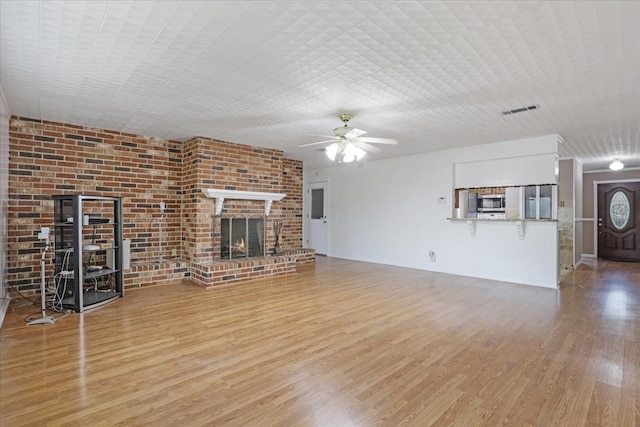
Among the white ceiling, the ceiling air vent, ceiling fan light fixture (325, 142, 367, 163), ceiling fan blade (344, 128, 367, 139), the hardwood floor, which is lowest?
the hardwood floor

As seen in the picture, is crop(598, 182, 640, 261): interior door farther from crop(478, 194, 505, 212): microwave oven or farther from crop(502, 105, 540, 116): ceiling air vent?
crop(502, 105, 540, 116): ceiling air vent

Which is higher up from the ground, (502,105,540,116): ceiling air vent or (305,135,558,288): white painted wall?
(502,105,540,116): ceiling air vent

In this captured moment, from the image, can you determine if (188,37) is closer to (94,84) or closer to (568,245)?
(94,84)

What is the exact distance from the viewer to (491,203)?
5.78 metres

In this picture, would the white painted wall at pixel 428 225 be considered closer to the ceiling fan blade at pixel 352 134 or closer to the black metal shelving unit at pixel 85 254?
the ceiling fan blade at pixel 352 134

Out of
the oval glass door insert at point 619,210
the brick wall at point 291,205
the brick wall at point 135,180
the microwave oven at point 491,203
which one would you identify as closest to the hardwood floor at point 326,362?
the brick wall at point 135,180

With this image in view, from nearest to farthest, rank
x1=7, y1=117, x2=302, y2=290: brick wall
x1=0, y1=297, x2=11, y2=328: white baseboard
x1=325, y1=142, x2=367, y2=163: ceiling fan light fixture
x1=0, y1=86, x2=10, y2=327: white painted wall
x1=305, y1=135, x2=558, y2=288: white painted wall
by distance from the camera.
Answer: x1=0, y1=297, x2=11, y2=328: white baseboard < x1=0, y1=86, x2=10, y2=327: white painted wall < x1=325, y1=142, x2=367, y2=163: ceiling fan light fixture < x1=7, y1=117, x2=302, y2=290: brick wall < x1=305, y1=135, x2=558, y2=288: white painted wall

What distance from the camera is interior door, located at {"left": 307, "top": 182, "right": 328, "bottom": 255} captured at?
8.66 meters

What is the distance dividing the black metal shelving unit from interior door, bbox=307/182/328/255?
4.99 m

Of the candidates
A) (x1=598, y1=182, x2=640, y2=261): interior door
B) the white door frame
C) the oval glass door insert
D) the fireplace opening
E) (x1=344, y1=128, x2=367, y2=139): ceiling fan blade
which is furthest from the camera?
the white door frame

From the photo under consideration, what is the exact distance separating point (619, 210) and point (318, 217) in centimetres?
782

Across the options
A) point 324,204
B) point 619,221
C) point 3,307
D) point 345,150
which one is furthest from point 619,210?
point 3,307

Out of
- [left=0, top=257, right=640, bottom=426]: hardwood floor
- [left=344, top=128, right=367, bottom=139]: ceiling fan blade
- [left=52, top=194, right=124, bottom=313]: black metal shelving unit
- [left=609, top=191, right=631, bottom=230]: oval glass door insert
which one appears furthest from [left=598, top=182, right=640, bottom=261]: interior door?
[left=52, top=194, right=124, bottom=313]: black metal shelving unit

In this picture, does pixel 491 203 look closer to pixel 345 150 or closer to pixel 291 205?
pixel 345 150
